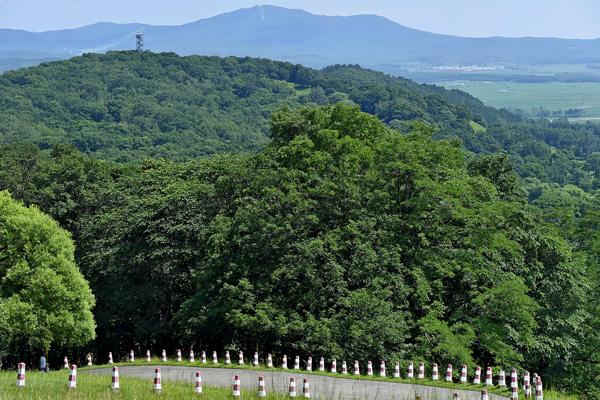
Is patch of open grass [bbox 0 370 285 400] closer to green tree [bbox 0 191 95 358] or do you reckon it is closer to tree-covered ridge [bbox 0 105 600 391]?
tree-covered ridge [bbox 0 105 600 391]

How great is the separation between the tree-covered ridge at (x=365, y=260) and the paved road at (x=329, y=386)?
6.58 metres

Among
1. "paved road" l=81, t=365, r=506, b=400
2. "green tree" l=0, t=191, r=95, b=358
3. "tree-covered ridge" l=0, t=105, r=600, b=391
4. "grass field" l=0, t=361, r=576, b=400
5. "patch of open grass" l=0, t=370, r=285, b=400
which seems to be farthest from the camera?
"green tree" l=0, t=191, r=95, b=358

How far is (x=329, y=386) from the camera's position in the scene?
27766 mm

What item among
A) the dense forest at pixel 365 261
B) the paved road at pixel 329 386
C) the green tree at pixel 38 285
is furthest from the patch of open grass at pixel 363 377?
the green tree at pixel 38 285

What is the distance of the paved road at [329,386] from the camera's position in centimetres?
2419

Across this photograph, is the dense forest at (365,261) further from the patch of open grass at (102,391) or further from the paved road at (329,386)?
the patch of open grass at (102,391)

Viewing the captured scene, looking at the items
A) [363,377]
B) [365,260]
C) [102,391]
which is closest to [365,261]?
[365,260]

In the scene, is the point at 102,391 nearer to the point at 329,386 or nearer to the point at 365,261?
the point at 329,386

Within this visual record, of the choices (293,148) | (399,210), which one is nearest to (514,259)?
(399,210)

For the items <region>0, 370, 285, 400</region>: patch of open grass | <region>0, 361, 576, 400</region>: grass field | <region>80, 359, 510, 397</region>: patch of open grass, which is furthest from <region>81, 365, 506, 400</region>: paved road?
<region>0, 370, 285, 400</region>: patch of open grass

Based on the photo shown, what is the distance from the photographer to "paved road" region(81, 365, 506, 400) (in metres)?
24.2

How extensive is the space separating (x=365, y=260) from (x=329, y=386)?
45.7 ft

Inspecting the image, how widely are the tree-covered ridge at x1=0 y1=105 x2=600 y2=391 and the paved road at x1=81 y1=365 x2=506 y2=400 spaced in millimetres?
6577

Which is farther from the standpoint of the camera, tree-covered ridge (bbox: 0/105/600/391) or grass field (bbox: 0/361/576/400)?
tree-covered ridge (bbox: 0/105/600/391)
